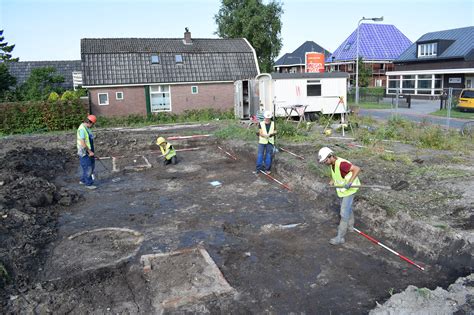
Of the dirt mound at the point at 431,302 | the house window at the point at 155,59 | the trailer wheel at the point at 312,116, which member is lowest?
the dirt mound at the point at 431,302

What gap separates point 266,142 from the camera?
10812 millimetres

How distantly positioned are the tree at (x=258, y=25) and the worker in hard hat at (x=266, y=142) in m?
28.2

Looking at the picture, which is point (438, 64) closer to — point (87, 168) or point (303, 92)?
point (303, 92)

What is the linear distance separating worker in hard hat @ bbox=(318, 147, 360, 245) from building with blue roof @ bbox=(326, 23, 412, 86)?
150ft

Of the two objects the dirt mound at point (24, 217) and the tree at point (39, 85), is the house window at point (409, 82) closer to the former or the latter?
the tree at point (39, 85)

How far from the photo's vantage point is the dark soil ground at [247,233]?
16.5 ft

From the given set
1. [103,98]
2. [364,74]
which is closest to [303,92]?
[103,98]

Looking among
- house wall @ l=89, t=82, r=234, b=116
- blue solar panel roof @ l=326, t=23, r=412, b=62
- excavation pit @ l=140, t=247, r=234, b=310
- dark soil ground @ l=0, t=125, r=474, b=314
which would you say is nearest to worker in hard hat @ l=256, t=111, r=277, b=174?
dark soil ground @ l=0, t=125, r=474, b=314

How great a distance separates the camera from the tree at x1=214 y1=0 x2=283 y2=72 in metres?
37.2

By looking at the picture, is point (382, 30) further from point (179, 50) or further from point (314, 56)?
point (179, 50)

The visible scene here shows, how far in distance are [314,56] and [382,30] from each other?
101 feet

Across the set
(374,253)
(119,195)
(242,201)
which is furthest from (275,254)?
(119,195)

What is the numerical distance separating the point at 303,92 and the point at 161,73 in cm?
949

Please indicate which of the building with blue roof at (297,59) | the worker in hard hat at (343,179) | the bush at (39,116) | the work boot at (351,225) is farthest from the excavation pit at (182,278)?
the building with blue roof at (297,59)
